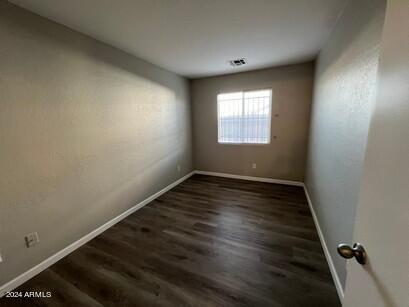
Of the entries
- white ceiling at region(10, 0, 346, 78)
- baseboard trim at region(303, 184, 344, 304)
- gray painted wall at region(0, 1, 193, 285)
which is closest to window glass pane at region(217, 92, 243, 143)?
white ceiling at region(10, 0, 346, 78)

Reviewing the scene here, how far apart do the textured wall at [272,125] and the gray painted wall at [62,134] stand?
158 cm

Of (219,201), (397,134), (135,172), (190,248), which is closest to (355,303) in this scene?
(397,134)

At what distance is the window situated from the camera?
3.65 m

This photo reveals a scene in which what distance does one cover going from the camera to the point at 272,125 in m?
3.58

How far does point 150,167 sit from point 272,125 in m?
2.56

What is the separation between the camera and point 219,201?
2988 millimetres

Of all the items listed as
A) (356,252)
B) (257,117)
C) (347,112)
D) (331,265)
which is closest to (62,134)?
(356,252)

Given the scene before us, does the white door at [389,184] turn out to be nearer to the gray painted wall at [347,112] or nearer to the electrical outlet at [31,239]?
the gray painted wall at [347,112]

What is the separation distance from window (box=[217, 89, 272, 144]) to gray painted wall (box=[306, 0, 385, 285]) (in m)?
1.63

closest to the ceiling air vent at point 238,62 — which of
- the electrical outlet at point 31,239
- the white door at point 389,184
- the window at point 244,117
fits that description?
the window at point 244,117

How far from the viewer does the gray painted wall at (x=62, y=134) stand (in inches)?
57.7

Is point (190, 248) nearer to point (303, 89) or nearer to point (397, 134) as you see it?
point (397, 134)

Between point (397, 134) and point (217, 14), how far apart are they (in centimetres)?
181

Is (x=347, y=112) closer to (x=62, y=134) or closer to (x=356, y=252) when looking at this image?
(x=356, y=252)
